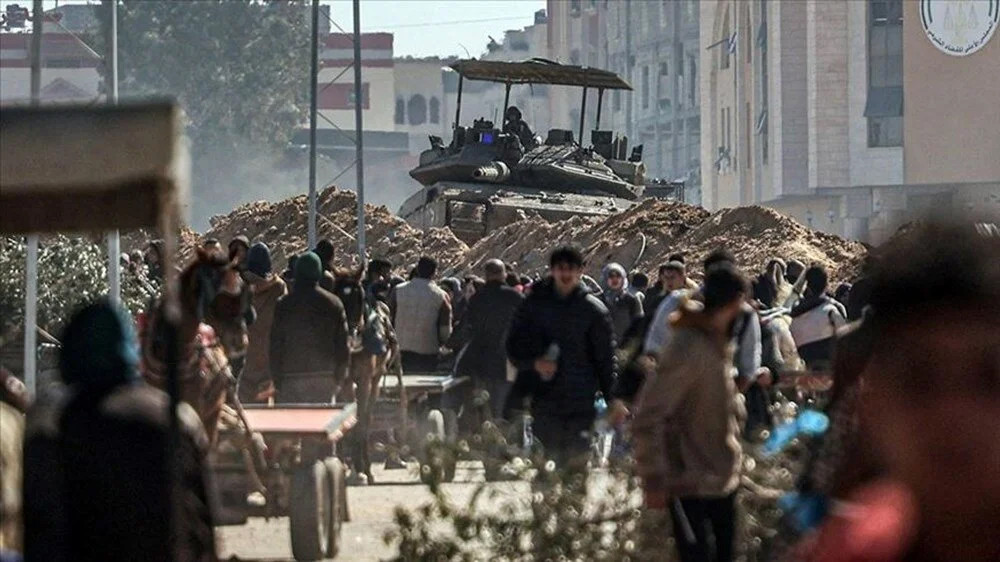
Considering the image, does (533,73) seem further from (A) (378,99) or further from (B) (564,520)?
(A) (378,99)

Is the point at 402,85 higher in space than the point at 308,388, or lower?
higher

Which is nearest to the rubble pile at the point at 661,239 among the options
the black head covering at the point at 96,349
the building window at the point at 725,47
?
the black head covering at the point at 96,349

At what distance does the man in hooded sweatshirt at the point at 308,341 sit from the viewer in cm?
1411

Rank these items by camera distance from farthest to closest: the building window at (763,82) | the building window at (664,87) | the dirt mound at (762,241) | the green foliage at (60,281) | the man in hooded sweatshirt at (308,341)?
the building window at (664,87) < the building window at (763,82) < the dirt mound at (762,241) < the green foliage at (60,281) < the man in hooded sweatshirt at (308,341)

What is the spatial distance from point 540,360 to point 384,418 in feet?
16.2

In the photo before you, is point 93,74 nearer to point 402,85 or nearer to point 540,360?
point 402,85

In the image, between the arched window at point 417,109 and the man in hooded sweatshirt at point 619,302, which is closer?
the man in hooded sweatshirt at point 619,302

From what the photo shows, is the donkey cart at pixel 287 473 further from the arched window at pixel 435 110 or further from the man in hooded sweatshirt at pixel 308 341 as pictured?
the arched window at pixel 435 110

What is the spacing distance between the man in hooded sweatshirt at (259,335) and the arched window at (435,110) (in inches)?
4590

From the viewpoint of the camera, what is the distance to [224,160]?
9756cm

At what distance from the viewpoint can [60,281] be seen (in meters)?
22.4

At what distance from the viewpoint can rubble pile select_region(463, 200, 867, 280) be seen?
3538cm

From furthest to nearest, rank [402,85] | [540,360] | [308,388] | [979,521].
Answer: [402,85], [308,388], [540,360], [979,521]

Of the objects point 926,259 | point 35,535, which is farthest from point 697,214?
point 926,259
